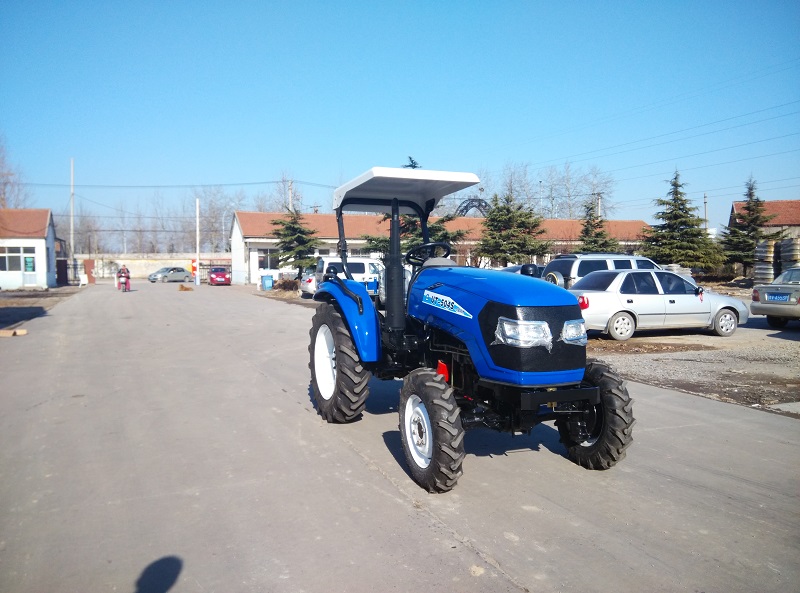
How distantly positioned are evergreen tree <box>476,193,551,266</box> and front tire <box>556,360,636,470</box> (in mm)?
23579

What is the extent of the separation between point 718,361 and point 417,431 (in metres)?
7.67

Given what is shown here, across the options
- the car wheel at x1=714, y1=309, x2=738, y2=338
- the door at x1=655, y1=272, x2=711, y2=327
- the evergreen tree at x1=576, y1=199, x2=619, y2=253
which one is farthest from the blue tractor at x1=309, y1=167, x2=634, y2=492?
the evergreen tree at x1=576, y1=199, x2=619, y2=253

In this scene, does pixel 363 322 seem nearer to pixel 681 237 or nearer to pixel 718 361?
pixel 718 361

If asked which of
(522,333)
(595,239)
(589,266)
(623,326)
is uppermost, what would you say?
(595,239)

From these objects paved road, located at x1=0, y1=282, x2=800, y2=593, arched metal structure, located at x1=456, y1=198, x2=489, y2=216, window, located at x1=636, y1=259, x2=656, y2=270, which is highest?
arched metal structure, located at x1=456, y1=198, x2=489, y2=216

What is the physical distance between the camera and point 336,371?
635cm

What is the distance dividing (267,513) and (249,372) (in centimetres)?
565

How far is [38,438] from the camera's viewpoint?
19.7 ft

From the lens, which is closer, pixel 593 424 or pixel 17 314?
pixel 593 424

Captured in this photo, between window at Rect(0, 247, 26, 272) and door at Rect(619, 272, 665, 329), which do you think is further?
window at Rect(0, 247, 26, 272)

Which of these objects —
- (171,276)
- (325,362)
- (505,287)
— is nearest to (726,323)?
(325,362)

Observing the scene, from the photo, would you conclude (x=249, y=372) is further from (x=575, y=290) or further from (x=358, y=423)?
(x=575, y=290)

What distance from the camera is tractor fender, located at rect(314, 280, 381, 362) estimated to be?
5.93 m

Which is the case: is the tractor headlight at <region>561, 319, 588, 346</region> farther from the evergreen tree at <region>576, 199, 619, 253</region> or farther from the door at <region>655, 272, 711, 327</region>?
the evergreen tree at <region>576, 199, 619, 253</region>
